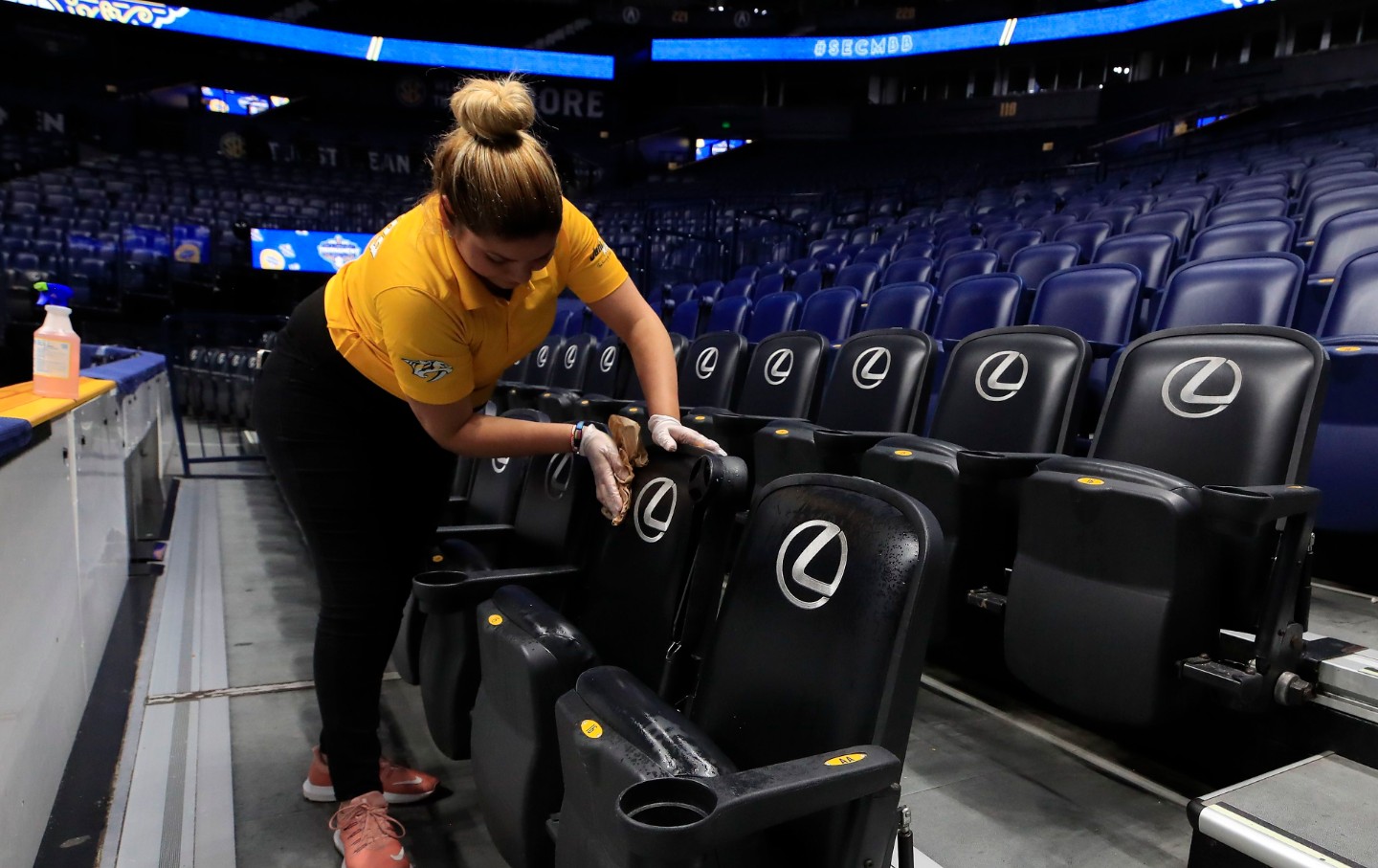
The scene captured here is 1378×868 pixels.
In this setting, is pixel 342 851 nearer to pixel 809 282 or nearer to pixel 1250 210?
pixel 809 282

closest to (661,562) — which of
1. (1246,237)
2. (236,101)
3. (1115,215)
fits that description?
(1246,237)

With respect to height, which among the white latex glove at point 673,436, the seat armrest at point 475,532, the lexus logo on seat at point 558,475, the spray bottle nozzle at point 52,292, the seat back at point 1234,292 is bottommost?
the seat armrest at point 475,532

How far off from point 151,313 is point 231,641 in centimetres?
785

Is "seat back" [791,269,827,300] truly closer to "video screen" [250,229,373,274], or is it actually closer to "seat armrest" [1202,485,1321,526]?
"seat armrest" [1202,485,1321,526]

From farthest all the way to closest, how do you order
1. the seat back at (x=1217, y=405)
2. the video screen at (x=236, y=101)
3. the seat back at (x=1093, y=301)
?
the video screen at (x=236, y=101) → the seat back at (x=1093, y=301) → the seat back at (x=1217, y=405)

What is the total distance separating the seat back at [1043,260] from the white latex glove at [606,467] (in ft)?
9.42

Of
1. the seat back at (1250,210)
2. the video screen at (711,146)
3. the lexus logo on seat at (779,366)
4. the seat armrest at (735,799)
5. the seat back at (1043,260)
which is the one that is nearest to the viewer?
the seat armrest at (735,799)

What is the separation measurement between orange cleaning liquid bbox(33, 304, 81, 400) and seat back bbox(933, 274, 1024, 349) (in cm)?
236

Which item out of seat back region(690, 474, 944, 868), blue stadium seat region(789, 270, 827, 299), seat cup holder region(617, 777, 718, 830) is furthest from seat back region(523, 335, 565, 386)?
seat cup holder region(617, 777, 718, 830)

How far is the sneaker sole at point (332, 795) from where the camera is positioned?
1.36 metres

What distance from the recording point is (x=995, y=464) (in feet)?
4.62

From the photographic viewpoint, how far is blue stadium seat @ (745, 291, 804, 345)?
12.4 ft

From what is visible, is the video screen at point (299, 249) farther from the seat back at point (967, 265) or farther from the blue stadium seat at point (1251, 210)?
the blue stadium seat at point (1251, 210)

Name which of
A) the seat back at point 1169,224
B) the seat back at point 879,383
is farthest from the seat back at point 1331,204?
the seat back at point 879,383
